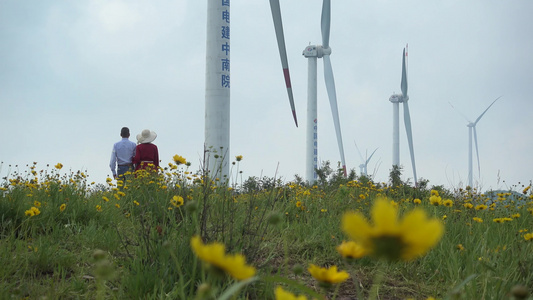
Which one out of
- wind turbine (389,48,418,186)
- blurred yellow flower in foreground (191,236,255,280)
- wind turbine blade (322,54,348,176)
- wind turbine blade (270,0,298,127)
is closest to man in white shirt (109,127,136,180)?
wind turbine blade (270,0,298,127)

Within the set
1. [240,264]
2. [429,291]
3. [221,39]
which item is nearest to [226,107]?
[221,39]

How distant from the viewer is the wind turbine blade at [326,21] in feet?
52.6

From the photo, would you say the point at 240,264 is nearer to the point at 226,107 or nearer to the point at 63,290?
the point at 63,290

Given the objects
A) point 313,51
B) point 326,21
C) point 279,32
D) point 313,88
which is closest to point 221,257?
point 279,32


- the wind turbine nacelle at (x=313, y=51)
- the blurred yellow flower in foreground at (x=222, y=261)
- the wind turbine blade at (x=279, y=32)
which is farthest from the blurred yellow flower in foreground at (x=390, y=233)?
the wind turbine nacelle at (x=313, y=51)

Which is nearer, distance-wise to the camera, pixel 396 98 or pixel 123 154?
pixel 123 154

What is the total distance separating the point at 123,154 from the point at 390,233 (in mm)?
7318

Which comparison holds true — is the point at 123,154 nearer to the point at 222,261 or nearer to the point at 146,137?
the point at 146,137

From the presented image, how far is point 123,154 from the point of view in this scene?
7359 millimetres

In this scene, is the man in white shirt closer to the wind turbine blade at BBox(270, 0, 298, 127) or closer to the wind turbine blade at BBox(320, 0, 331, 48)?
the wind turbine blade at BBox(270, 0, 298, 127)

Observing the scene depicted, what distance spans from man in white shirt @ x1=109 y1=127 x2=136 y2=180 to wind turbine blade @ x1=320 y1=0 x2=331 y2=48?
35.4 feet

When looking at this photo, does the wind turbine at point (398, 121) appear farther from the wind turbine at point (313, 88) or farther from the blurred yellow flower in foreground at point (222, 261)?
the blurred yellow flower in foreground at point (222, 261)

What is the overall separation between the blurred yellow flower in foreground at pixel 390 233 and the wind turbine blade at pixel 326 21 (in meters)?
16.5

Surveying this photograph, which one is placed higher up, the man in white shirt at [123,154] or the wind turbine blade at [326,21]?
the wind turbine blade at [326,21]
